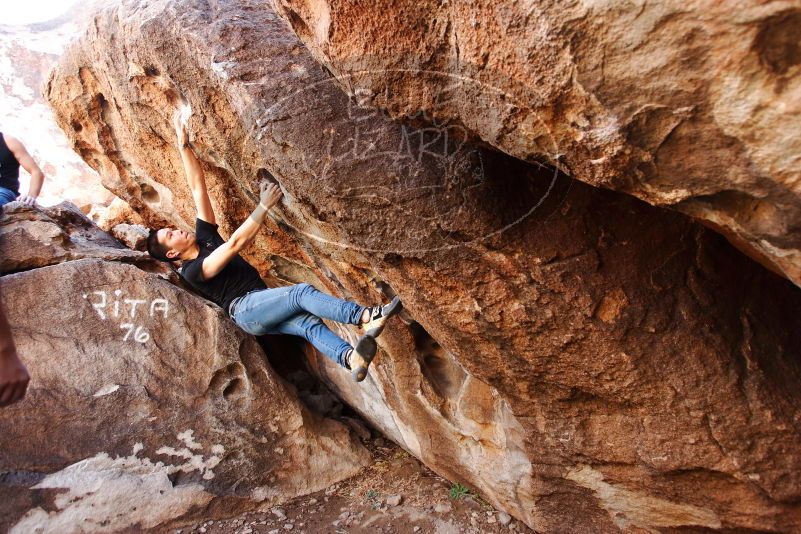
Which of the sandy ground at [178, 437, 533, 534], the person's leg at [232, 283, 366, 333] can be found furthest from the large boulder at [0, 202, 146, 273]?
the sandy ground at [178, 437, 533, 534]

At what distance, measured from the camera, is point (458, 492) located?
365 centimetres

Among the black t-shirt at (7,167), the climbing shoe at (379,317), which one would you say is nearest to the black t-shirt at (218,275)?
the climbing shoe at (379,317)

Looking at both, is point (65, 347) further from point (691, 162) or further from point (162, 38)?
point (691, 162)

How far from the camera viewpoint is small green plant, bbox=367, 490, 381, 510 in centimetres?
361

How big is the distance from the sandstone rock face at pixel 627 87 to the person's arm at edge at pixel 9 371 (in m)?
1.26

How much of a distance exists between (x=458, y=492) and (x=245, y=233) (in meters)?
2.04

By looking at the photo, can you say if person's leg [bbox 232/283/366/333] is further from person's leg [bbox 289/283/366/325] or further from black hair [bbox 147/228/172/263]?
black hair [bbox 147/228/172/263]

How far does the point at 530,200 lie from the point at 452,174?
0.99 ft

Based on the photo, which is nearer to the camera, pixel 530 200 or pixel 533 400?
pixel 530 200

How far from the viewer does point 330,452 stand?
389 centimetres

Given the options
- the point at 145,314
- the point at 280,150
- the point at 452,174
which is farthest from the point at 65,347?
the point at 452,174

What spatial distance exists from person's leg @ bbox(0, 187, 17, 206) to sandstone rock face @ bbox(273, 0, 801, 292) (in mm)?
3141

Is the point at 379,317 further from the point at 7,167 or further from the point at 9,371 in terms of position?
the point at 7,167

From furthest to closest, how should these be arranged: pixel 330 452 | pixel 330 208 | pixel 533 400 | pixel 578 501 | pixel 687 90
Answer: pixel 330 452 → pixel 578 501 → pixel 533 400 → pixel 330 208 → pixel 687 90
